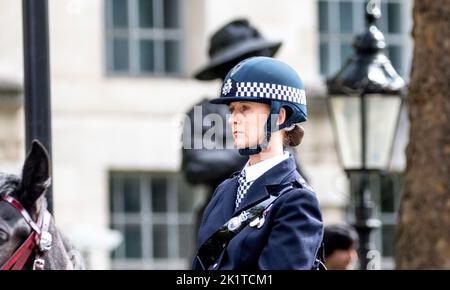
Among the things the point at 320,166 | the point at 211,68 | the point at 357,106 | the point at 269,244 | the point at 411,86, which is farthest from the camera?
the point at 320,166

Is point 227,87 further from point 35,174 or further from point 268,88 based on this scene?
point 35,174

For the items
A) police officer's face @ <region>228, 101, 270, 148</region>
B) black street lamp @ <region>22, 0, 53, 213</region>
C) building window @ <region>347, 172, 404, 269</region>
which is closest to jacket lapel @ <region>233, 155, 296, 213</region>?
police officer's face @ <region>228, 101, 270, 148</region>

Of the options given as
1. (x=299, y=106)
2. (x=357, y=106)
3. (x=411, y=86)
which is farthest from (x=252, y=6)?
(x=299, y=106)

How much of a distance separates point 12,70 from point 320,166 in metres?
3.47

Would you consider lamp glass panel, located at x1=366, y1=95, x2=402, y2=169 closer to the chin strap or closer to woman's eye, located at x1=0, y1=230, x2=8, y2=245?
woman's eye, located at x1=0, y1=230, x2=8, y2=245

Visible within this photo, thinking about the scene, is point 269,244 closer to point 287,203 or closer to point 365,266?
point 287,203

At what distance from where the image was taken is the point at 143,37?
19.2 m

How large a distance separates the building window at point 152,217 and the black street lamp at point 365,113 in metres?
6.79

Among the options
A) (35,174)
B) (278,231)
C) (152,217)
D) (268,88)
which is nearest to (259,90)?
(268,88)

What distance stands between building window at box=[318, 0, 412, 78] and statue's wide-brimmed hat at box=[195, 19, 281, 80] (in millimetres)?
7484

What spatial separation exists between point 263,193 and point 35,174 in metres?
0.90

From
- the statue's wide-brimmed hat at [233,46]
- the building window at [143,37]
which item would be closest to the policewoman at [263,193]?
the statue's wide-brimmed hat at [233,46]

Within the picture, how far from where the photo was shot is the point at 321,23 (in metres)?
19.7

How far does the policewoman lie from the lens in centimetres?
549
